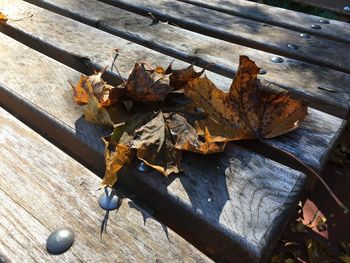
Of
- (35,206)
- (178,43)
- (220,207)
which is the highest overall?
(178,43)

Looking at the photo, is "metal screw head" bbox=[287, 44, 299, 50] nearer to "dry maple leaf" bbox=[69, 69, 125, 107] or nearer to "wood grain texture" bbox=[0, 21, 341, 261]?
"wood grain texture" bbox=[0, 21, 341, 261]

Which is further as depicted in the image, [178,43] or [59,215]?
[178,43]

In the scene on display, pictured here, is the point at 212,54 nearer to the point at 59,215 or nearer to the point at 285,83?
the point at 285,83

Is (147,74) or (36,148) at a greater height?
(147,74)

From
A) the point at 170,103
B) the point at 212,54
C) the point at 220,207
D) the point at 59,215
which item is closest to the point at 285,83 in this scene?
the point at 212,54

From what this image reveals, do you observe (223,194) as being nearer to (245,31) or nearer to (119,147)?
(119,147)

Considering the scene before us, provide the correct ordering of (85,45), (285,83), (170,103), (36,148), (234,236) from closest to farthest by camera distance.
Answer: (234,236) → (36,148) → (170,103) → (285,83) → (85,45)

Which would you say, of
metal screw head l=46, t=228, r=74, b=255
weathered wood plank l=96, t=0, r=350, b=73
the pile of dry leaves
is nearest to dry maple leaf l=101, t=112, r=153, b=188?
the pile of dry leaves
